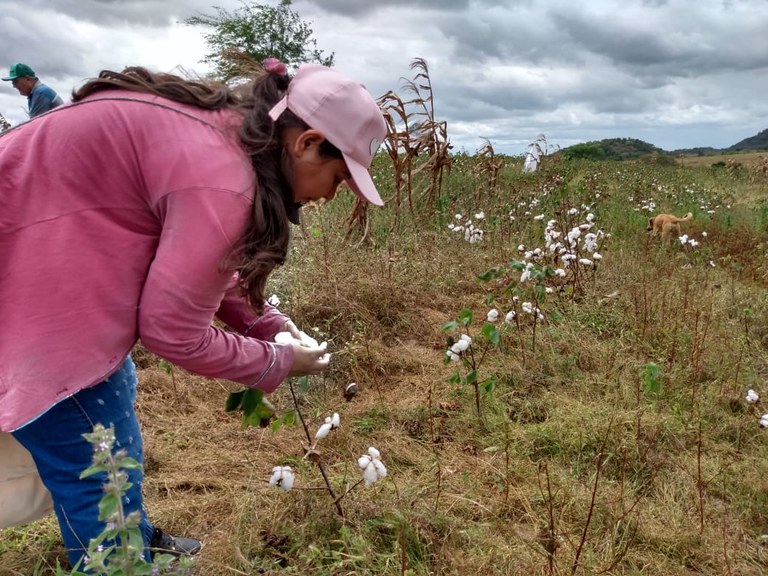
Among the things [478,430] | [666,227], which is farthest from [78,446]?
[666,227]

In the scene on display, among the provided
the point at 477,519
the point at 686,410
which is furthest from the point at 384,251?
the point at 477,519

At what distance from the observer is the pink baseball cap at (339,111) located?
1260mm

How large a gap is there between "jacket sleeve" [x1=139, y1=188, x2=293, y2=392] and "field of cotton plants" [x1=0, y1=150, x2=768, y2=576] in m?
0.36

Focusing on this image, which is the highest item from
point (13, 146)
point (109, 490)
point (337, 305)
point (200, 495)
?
point (13, 146)

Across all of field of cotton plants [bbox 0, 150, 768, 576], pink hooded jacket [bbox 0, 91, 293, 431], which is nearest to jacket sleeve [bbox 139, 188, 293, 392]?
pink hooded jacket [bbox 0, 91, 293, 431]

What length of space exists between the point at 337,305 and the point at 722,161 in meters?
14.9

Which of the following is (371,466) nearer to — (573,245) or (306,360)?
(306,360)

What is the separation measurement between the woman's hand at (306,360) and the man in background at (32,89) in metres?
5.73

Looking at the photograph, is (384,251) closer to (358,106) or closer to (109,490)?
(358,106)

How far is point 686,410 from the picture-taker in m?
2.76

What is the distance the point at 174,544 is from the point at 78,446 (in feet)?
2.16

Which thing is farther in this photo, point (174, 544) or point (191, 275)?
point (174, 544)

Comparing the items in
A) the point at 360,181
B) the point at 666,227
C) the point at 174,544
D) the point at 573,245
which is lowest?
the point at 174,544

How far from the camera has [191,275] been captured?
3.86 ft
